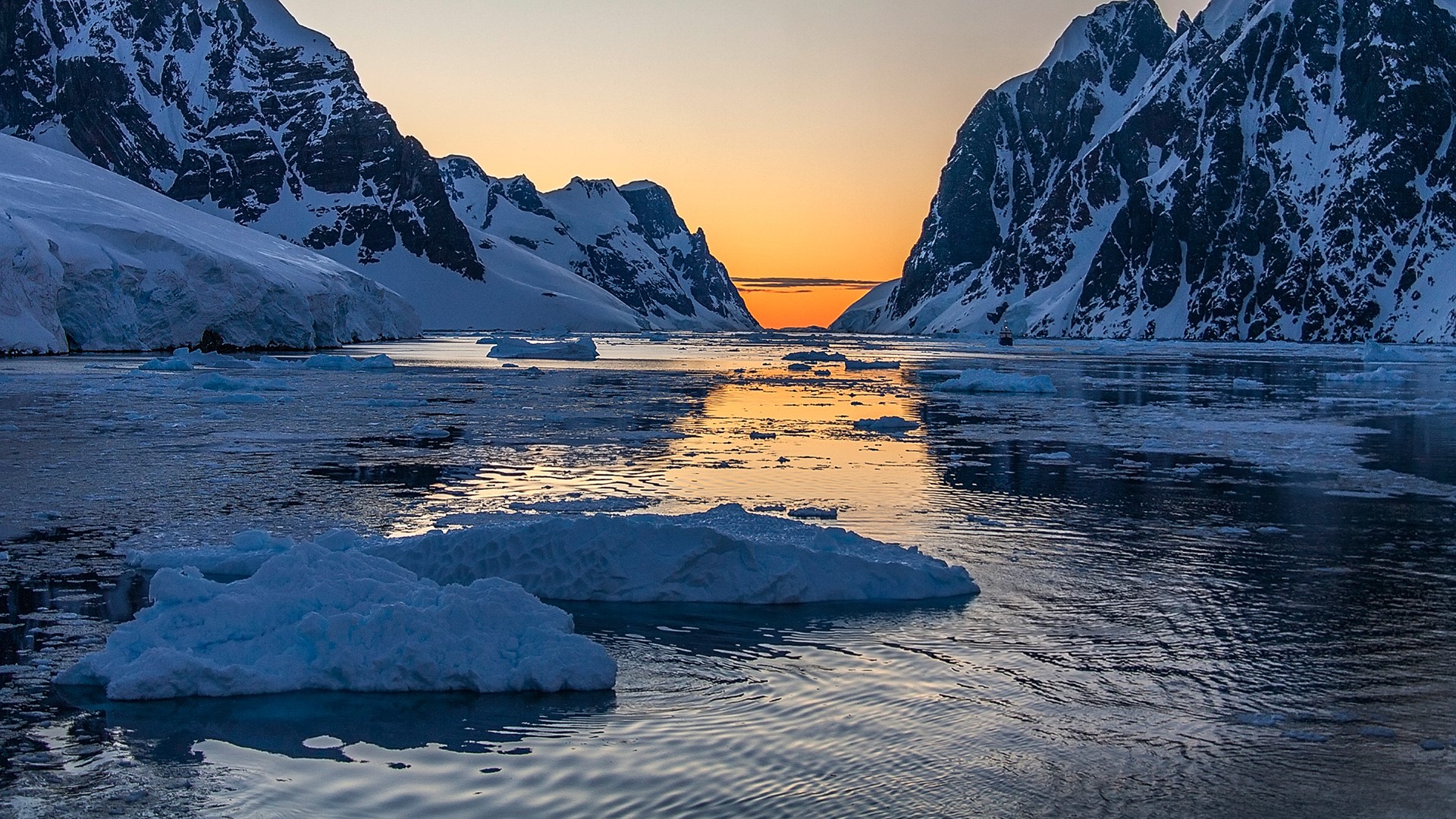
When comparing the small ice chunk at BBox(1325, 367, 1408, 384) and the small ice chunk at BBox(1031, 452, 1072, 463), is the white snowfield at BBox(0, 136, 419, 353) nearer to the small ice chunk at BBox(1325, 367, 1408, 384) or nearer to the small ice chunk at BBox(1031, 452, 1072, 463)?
the small ice chunk at BBox(1031, 452, 1072, 463)

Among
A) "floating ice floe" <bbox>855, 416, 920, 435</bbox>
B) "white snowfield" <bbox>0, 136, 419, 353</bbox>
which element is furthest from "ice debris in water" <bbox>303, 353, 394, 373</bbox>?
"floating ice floe" <bbox>855, 416, 920, 435</bbox>

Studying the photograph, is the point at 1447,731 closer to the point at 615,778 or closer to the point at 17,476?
the point at 615,778

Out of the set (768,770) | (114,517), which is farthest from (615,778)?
(114,517)

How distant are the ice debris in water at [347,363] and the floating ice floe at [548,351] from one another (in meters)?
16.2

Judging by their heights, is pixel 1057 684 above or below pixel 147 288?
below

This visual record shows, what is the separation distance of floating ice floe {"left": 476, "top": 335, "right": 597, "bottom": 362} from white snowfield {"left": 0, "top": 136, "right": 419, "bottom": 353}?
14.6 metres

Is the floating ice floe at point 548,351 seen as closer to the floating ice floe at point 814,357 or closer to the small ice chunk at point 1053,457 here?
the floating ice floe at point 814,357

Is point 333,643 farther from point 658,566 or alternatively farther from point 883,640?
point 883,640

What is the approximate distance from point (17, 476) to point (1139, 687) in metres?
17.0

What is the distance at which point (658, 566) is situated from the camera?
1216cm

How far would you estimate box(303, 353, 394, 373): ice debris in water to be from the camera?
56.7m

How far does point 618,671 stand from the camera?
31.7 feet

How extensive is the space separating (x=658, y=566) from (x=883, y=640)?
8.31 feet

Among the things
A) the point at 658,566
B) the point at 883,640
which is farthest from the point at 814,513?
the point at 883,640
